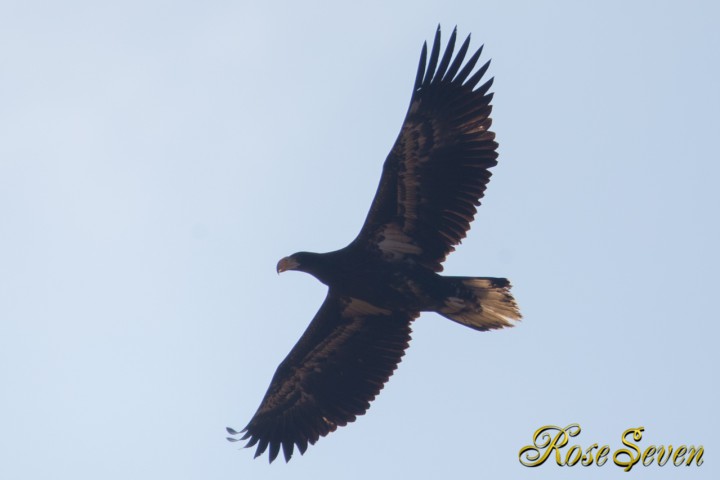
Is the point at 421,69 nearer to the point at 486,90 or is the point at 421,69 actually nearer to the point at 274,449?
the point at 486,90

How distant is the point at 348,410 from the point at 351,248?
2.28 m

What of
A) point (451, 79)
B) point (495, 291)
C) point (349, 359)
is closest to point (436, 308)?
point (495, 291)

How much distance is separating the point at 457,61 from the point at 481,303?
284 centimetres

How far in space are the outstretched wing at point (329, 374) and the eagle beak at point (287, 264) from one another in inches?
25.1

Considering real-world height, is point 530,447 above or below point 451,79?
below

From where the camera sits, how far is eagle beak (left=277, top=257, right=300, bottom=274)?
1400 centimetres

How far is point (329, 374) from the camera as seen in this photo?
1470 centimetres

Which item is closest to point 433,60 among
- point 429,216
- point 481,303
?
point 429,216

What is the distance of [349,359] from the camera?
14578 millimetres

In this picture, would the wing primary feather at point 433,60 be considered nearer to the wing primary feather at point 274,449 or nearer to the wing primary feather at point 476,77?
the wing primary feather at point 476,77

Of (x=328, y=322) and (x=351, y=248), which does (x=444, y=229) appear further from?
(x=328, y=322)

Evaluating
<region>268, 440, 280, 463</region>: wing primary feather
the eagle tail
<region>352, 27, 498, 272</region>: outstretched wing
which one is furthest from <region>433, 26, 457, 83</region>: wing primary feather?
<region>268, 440, 280, 463</region>: wing primary feather

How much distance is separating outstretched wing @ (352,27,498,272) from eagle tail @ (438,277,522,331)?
0.42m

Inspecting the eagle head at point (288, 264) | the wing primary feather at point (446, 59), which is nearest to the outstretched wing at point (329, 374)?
the eagle head at point (288, 264)
